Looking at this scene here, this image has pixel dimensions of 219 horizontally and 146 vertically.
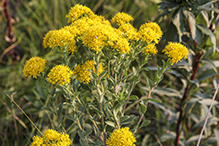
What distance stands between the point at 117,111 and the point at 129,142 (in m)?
0.37

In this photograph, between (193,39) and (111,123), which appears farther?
(193,39)

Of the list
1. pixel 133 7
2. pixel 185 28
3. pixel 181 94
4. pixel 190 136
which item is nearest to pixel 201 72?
pixel 181 94

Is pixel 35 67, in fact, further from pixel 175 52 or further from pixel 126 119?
pixel 175 52

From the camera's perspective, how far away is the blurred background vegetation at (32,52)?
283 centimetres

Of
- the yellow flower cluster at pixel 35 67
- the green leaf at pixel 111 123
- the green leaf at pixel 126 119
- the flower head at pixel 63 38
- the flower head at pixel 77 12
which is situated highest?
the flower head at pixel 77 12

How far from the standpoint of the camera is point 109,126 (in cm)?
165

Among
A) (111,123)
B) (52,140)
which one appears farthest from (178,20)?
(52,140)

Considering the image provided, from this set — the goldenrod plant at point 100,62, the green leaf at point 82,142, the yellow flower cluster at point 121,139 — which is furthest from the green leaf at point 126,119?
the green leaf at point 82,142

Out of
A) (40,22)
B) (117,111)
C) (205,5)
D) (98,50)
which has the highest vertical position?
(40,22)

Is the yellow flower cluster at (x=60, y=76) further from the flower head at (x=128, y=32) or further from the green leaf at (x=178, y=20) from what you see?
the green leaf at (x=178, y=20)

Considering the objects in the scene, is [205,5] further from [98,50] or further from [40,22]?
[40,22]

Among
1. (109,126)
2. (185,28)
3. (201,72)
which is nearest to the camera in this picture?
(109,126)

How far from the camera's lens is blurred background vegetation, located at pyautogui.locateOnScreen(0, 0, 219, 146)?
2833 mm

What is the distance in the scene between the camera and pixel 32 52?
3520mm
